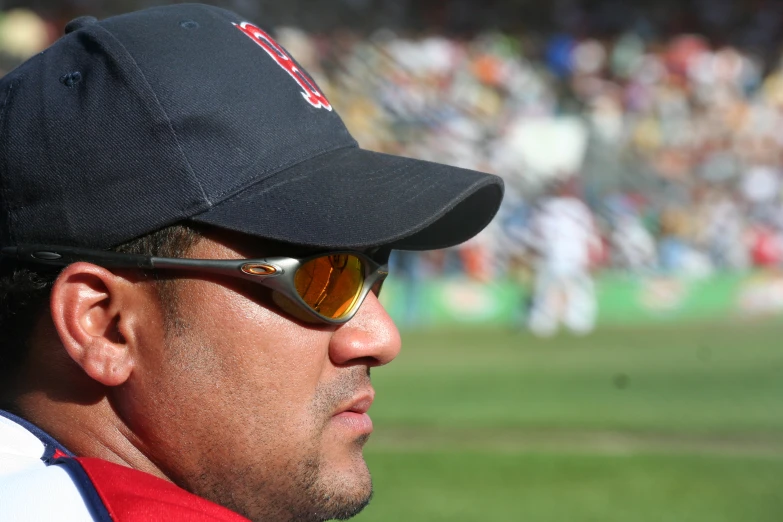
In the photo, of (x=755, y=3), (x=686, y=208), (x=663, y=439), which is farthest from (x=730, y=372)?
(x=755, y=3)

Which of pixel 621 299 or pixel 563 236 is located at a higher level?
pixel 563 236

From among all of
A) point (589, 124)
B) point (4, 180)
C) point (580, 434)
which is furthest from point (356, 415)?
point (589, 124)

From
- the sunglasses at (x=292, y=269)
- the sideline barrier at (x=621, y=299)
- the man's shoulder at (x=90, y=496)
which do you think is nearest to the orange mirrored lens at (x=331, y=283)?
the sunglasses at (x=292, y=269)

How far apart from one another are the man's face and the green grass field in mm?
3432

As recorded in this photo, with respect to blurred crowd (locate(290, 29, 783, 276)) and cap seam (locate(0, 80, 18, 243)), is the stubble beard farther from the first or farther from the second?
blurred crowd (locate(290, 29, 783, 276))

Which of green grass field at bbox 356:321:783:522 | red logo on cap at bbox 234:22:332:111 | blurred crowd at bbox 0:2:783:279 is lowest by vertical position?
green grass field at bbox 356:321:783:522

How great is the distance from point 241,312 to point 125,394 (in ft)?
0.67

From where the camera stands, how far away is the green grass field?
5.00 meters

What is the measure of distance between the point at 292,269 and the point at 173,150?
0.78 feet

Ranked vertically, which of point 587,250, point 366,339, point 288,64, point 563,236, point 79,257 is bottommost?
point 79,257

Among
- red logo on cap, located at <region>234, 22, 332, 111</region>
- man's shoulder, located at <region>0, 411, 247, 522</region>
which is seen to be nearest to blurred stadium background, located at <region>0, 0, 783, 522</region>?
red logo on cap, located at <region>234, 22, 332, 111</region>

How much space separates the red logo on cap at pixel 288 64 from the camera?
1.54 metres

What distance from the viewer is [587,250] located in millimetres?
14625

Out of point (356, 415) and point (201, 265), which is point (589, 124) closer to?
point (356, 415)
